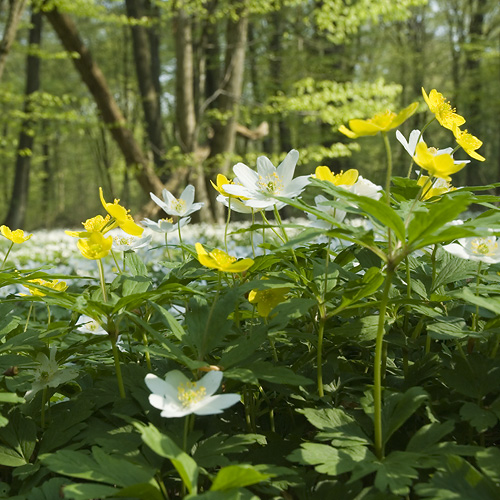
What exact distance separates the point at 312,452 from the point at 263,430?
28 centimetres

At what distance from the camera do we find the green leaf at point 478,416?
0.85m

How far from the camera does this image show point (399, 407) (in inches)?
34.5

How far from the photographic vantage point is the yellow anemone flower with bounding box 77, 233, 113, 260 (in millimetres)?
1012

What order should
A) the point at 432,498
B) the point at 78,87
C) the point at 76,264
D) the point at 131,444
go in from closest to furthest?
the point at 432,498, the point at 131,444, the point at 76,264, the point at 78,87

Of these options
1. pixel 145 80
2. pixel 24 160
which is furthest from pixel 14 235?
pixel 24 160

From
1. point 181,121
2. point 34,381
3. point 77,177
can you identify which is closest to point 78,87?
point 77,177

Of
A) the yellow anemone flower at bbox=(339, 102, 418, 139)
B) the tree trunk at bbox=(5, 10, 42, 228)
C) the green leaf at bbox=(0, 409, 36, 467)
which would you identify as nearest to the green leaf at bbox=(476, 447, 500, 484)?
the yellow anemone flower at bbox=(339, 102, 418, 139)

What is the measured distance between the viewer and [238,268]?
944mm

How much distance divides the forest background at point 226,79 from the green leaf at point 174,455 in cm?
608

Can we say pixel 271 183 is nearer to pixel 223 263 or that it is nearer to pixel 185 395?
pixel 223 263

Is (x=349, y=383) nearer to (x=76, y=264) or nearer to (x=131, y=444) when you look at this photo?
(x=131, y=444)

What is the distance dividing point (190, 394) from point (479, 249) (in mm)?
618

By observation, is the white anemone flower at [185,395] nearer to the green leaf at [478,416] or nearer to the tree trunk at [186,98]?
the green leaf at [478,416]

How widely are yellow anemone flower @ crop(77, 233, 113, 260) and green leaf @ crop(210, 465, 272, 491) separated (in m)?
0.48
